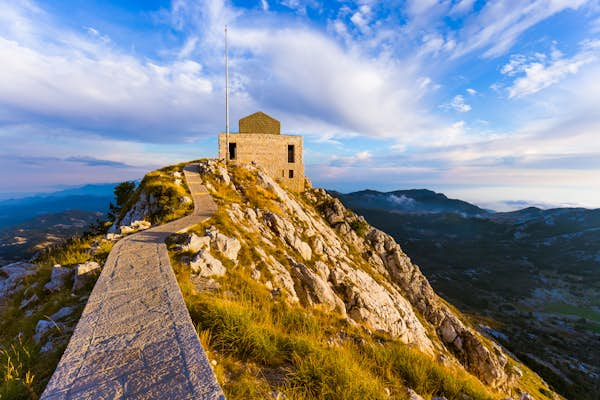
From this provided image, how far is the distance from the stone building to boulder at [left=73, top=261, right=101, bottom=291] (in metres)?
28.0

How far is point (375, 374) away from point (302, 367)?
1.86 m

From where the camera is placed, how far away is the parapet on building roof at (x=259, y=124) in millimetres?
36875

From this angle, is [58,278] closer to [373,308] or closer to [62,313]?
[62,313]

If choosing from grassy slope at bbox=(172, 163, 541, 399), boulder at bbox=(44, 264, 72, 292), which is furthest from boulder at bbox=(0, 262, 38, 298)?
grassy slope at bbox=(172, 163, 541, 399)

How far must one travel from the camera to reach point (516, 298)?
136m

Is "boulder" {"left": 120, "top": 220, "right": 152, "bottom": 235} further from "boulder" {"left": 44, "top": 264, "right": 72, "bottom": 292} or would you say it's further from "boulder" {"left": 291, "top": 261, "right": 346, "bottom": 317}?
"boulder" {"left": 291, "top": 261, "right": 346, "bottom": 317}

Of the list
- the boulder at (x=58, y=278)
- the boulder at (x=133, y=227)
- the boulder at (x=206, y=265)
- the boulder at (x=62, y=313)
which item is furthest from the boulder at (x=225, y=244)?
the boulder at (x=62, y=313)

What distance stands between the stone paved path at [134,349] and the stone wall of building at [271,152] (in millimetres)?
30225

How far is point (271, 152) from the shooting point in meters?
37.3

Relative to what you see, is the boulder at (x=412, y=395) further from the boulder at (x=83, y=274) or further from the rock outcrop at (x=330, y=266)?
the boulder at (x=83, y=274)

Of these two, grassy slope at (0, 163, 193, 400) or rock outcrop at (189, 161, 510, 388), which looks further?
rock outcrop at (189, 161, 510, 388)

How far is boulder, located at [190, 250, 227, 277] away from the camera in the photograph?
9188mm

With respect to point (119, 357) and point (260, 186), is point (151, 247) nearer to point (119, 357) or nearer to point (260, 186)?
point (119, 357)

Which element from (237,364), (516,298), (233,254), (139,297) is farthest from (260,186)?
(516,298)
